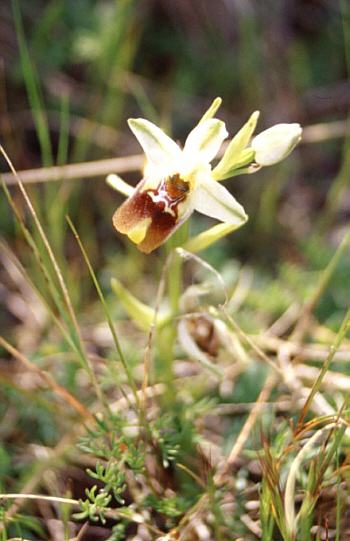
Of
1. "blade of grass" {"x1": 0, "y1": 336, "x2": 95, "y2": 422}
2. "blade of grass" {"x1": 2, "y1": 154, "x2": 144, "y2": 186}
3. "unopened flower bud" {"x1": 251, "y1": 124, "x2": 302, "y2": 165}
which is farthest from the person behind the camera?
"blade of grass" {"x1": 2, "y1": 154, "x2": 144, "y2": 186}

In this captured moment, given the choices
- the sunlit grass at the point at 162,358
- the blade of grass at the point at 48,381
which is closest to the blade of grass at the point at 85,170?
the sunlit grass at the point at 162,358

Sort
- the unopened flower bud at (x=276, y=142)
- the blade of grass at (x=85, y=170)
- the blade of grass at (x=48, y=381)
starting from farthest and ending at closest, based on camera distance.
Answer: the blade of grass at (x=85, y=170) < the blade of grass at (x=48, y=381) < the unopened flower bud at (x=276, y=142)

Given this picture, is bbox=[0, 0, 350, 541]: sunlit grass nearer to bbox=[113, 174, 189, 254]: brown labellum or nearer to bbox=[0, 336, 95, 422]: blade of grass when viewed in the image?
bbox=[0, 336, 95, 422]: blade of grass

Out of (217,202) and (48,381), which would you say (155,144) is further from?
(48,381)

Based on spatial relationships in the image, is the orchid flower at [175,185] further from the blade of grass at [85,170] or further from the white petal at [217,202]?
the blade of grass at [85,170]

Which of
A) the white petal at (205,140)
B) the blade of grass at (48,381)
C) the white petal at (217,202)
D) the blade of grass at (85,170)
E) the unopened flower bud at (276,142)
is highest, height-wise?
the blade of grass at (85,170)

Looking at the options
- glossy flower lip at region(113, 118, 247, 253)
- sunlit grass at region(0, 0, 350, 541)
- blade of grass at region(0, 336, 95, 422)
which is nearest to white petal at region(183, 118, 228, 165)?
glossy flower lip at region(113, 118, 247, 253)

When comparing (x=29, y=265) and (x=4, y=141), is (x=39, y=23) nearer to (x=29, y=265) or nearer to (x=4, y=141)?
(x=4, y=141)

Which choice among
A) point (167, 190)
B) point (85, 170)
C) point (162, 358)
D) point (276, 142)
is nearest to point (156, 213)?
point (167, 190)
